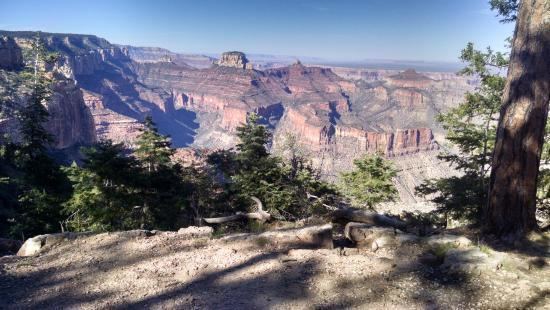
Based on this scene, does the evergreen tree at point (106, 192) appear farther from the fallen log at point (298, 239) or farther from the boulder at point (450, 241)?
the boulder at point (450, 241)

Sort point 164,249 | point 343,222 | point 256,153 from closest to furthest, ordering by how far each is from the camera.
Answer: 1. point 164,249
2. point 343,222
3. point 256,153

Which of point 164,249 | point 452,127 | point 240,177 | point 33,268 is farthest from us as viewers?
point 240,177

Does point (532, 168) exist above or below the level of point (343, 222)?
above

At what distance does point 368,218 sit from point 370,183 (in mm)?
15265

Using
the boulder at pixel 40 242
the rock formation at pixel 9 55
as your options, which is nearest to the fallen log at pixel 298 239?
the boulder at pixel 40 242

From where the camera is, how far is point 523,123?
6223mm

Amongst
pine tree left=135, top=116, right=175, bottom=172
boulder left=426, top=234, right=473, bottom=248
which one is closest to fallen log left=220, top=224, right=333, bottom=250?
boulder left=426, top=234, right=473, bottom=248

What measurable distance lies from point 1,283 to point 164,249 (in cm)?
281

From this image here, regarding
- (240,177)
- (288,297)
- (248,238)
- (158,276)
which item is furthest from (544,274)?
(240,177)

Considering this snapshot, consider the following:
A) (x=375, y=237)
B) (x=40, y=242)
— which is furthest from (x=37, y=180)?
(x=375, y=237)

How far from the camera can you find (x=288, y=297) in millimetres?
5375

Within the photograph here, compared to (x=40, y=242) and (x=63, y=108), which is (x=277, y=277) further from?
(x=63, y=108)

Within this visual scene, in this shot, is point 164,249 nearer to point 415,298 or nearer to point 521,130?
point 415,298

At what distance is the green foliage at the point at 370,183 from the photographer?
24.8m
